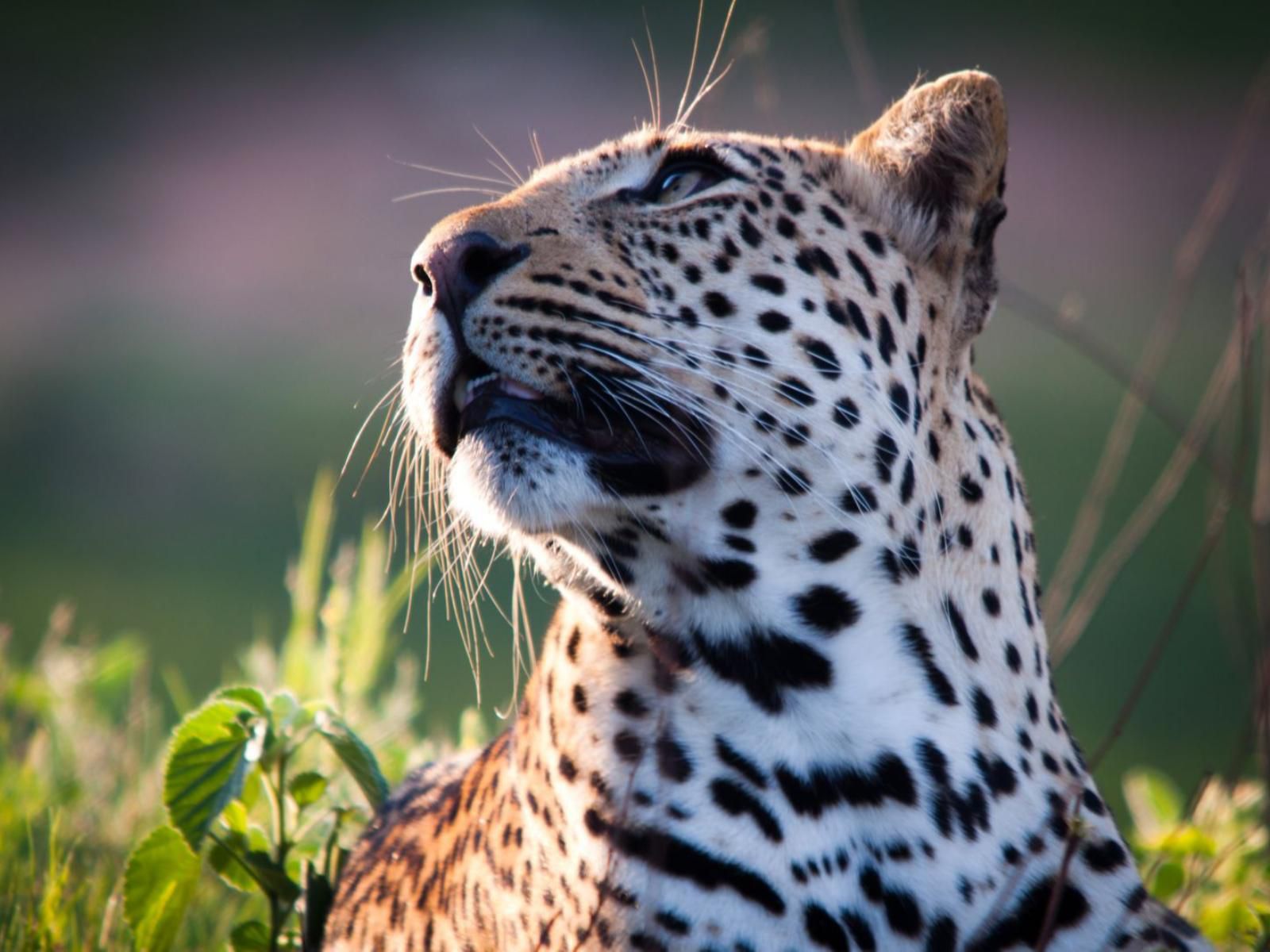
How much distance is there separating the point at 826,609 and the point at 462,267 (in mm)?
785

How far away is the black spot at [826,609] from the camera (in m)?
2.27

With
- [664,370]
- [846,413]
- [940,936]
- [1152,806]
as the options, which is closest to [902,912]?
[940,936]

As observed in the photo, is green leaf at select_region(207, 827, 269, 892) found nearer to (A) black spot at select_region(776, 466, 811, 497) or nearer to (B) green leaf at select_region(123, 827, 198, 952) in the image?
(B) green leaf at select_region(123, 827, 198, 952)

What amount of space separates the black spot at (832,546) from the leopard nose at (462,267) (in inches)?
25.5

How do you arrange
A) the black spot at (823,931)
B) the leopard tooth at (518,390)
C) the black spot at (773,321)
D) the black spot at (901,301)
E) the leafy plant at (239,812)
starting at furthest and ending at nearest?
the leafy plant at (239,812) < the black spot at (901,301) < the black spot at (773,321) < the leopard tooth at (518,390) < the black spot at (823,931)

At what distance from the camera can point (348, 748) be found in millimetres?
2713

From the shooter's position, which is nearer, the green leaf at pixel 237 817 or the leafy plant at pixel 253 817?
the leafy plant at pixel 253 817

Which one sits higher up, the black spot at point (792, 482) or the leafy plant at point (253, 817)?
the black spot at point (792, 482)

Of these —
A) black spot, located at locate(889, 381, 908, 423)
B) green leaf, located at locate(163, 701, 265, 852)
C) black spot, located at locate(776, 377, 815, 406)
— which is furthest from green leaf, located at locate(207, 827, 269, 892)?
black spot, located at locate(889, 381, 908, 423)

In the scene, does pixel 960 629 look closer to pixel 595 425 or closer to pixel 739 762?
pixel 739 762

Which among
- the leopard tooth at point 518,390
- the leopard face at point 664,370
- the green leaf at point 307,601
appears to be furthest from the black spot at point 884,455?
the green leaf at point 307,601

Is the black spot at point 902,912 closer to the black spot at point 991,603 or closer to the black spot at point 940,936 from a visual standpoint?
the black spot at point 940,936

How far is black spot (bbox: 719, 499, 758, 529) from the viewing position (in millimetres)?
2262

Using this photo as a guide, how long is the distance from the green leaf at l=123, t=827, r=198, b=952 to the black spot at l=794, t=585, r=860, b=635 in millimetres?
1236
